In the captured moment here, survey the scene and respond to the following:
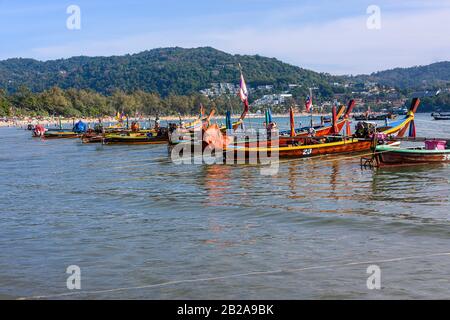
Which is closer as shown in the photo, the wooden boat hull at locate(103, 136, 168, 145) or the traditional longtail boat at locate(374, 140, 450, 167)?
the traditional longtail boat at locate(374, 140, 450, 167)

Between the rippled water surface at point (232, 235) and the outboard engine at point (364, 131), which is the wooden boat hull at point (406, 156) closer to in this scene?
the rippled water surface at point (232, 235)

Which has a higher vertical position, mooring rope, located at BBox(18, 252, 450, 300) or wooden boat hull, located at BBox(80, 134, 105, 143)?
wooden boat hull, located at BBox(80, 134, 105, 143)

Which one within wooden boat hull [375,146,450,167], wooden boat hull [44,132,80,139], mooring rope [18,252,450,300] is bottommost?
mooring rope [18,252,450,300]

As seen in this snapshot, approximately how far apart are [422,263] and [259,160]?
1009 inches

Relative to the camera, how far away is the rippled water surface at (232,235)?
43.9ft

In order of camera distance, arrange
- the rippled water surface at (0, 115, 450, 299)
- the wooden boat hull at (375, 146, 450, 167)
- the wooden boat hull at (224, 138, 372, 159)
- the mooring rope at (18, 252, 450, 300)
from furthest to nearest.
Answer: the wooden boat hull at (224, 138, 372, 159) < the wooden boat hull at (375, 146, 450, 167) < the rippled water surface at (0, 115, 450, 299) < the mooring rope at (18, 252, 450, 300)

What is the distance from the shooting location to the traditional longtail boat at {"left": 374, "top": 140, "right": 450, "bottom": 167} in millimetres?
34500

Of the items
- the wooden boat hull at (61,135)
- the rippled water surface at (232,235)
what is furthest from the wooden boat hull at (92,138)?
the rippled water surface at (232,235)

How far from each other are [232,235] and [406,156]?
773 inches

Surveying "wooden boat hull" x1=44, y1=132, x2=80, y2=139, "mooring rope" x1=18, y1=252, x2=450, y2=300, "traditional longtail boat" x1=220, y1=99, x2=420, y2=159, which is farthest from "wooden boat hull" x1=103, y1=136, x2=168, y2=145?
"mooring rope" x1=18, y1=252, x2=450, y2=300

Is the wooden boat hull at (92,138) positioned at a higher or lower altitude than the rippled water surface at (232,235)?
higher

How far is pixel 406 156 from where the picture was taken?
114 feet

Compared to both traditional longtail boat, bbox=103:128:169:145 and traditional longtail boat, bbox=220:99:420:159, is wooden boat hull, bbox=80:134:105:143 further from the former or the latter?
traditional longtail boat, bbox=220:99:420:159
